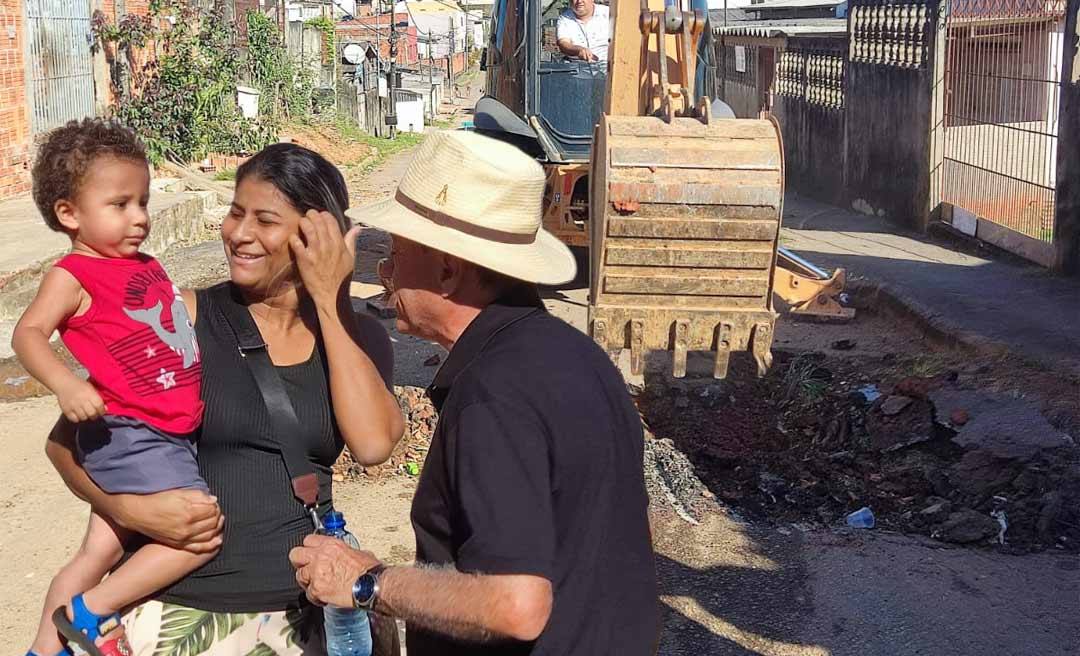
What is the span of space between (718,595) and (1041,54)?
8.56 metres

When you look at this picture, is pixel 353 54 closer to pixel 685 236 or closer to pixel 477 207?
pixel 685 236

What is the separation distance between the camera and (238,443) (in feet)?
8.70

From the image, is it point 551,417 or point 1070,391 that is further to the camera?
point 1070,391

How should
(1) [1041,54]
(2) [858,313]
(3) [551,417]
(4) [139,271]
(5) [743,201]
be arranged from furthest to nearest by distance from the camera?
(1) [1041,54] < (2) [858,313] < (5) [743,201] < (4) [139,271] < (3) [551,417]

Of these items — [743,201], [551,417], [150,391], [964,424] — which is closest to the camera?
[551,417]

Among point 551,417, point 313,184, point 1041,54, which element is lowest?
point 551,417

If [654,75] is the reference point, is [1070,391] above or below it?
below

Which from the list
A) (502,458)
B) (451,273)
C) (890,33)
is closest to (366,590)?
(502,458)

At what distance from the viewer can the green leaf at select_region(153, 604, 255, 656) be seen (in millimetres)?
2596

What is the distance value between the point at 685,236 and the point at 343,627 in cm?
424

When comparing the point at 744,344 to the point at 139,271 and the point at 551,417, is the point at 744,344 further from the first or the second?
the point at 551,417

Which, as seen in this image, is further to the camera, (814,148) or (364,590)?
(814,148)

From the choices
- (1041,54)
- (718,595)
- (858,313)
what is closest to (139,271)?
(718,595)

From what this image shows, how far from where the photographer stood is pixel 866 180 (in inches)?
613
